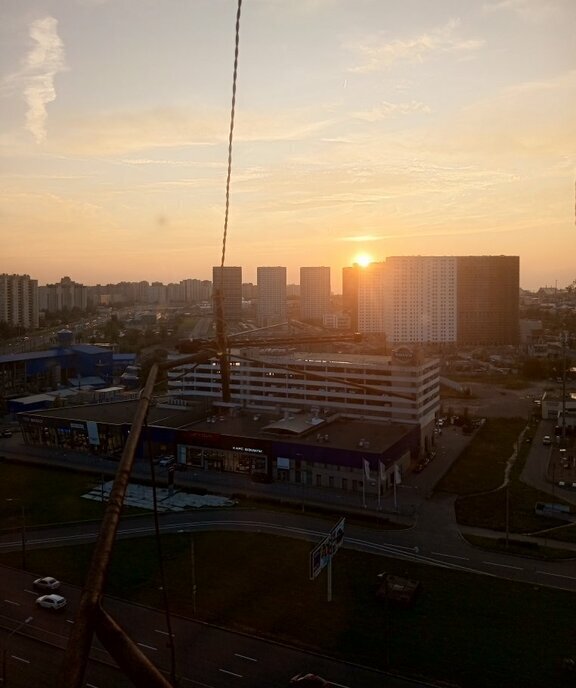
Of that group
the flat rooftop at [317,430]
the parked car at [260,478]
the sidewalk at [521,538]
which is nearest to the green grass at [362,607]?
the sidewalk at [521,538]

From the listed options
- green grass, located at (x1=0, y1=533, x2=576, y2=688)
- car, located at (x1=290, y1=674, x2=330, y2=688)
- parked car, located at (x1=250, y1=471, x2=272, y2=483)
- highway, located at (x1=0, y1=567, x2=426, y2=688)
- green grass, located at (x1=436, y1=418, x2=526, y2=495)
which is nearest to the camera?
car, located at (x1=290, y1=674, x2=330, y2=688)

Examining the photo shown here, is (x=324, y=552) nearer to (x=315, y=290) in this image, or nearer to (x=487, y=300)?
(x=487, y=300)

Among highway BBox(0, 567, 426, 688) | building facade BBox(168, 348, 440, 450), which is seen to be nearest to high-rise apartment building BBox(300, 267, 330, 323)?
building facade BBox(168, 348, 440, 450)

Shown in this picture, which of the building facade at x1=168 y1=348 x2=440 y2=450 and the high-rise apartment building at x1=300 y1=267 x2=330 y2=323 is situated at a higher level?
the high-rise apartment building at x1=300 y1=267 x2=330 y2=323

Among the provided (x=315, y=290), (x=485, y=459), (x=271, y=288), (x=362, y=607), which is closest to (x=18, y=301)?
(x=271, y=288)

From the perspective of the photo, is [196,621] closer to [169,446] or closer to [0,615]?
[0,615]

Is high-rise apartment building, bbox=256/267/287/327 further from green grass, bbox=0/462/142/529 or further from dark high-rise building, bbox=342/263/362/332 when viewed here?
green grass, bbox=0/462/142/529
